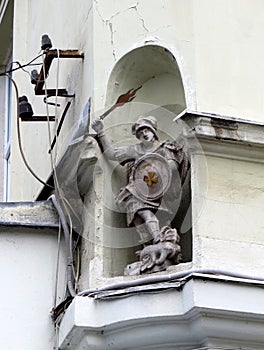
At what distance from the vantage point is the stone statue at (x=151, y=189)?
244 inches

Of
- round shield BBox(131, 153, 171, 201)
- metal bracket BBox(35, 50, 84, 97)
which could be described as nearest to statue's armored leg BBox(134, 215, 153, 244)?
round shield BBox(131, 153, 171, 201)

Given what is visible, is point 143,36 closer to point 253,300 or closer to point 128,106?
point 128,106

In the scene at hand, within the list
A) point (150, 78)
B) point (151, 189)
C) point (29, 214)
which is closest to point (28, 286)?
point (29, 214)

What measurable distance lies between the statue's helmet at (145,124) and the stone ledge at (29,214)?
28.5 inches

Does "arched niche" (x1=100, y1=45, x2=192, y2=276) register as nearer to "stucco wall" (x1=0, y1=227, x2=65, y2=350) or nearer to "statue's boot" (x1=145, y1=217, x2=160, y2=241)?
"statue's boot" (x1=145, y1=217, x2=160, y2=241)

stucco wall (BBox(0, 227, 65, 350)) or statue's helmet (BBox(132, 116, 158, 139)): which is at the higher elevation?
statue's helmet (BBox(132, 116, 158, 139))

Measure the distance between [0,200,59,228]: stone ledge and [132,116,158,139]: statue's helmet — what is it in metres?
0.72

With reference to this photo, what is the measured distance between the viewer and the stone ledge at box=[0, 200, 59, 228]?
671 cm

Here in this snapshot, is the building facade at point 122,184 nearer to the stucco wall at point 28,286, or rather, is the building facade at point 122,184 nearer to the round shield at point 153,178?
the stucco wall at point 28,286

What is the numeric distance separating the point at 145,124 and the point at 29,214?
2.92 ft

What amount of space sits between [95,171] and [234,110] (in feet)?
2.72

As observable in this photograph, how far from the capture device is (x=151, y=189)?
630 centimetres

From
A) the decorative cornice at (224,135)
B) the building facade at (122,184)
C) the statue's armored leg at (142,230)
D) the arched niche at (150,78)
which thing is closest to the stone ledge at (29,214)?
the building facade at (122,184)

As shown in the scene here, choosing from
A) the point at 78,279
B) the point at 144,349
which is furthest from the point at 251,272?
the point at 78,279
